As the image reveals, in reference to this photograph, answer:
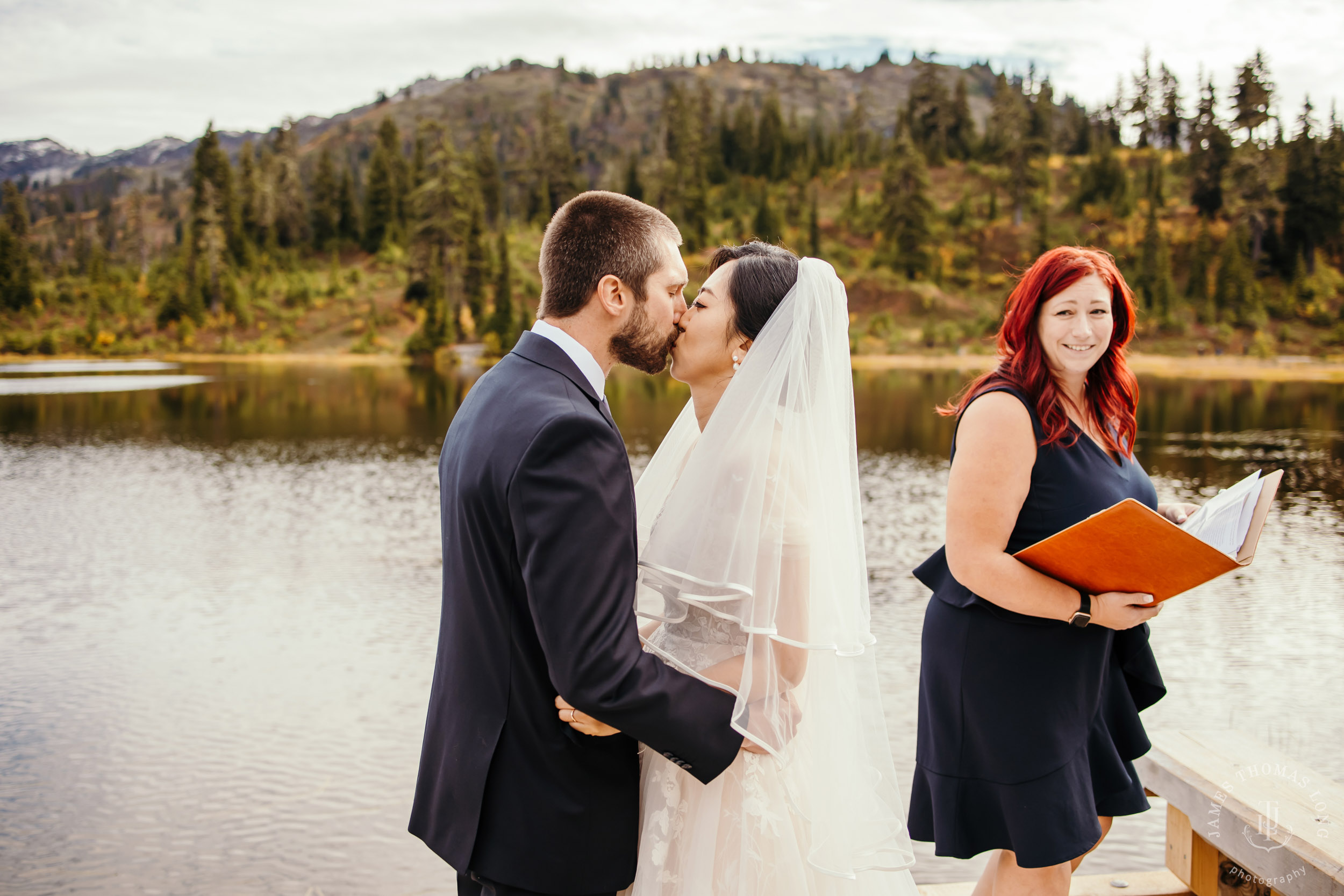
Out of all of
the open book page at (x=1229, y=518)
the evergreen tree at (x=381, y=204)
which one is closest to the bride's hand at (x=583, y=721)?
the open book page at (x=1229, y=518)

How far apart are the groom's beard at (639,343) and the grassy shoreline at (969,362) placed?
38075mm

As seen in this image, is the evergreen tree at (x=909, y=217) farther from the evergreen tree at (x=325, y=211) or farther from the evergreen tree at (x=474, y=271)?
the evergreen tree at (x=325, y=211)

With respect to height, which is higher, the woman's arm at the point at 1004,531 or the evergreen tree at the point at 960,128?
Answer: the evergreen tree at the point at 960,128

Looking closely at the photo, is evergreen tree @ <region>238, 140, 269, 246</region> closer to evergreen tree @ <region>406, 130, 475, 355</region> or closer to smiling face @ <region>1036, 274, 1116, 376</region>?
evergreen tree @ <region>406, 130, 475, 355</region>

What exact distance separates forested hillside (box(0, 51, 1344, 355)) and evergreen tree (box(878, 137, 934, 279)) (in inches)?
6.1

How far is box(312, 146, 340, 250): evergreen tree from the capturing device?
6662cm

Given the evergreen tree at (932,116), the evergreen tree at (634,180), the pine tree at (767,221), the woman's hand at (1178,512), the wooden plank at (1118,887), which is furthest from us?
the evergreen tree at (932,116)

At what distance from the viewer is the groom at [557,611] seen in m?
1.57

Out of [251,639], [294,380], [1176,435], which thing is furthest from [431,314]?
[251,639]

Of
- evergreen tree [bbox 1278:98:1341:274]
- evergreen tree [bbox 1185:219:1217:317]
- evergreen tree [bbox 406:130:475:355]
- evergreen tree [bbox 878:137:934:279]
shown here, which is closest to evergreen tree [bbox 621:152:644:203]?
evergreen tree [bbox 406:130:475:355]

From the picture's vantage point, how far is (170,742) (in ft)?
20.4

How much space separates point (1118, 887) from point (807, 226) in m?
60.4

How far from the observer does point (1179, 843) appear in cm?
271

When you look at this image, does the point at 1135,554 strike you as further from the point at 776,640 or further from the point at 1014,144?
the point at 1014,144
